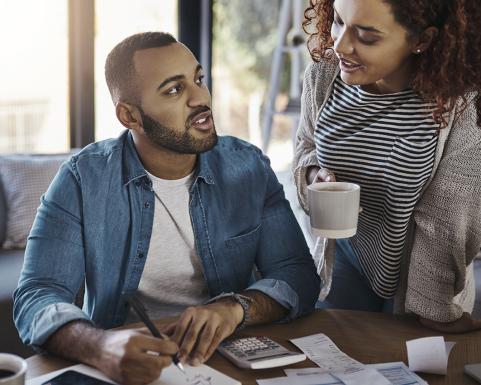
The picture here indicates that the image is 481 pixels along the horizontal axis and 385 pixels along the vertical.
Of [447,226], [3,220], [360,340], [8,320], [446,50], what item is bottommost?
[8,320]

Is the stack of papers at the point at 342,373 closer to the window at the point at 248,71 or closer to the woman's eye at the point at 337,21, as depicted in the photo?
the woman's eye at the point at 337,21

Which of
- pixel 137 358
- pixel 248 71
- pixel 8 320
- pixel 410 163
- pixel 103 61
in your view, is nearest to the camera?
pixel 137 358

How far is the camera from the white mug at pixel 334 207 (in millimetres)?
1630

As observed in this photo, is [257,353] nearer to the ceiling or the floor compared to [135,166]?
nearer to the floor

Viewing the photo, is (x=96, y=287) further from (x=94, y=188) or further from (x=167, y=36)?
(x=167, y=36)

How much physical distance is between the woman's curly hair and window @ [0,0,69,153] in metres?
2.60

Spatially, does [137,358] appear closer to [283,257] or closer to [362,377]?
[362,377]

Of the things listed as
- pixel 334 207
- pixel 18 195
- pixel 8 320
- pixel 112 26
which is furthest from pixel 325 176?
pixel 112 26

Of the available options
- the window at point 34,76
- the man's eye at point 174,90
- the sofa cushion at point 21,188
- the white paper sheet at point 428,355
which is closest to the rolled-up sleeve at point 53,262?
the man's eye at point 174,90

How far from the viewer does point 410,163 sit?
5.69 feet

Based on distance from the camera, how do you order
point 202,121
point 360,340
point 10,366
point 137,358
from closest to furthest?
point 10,366, point 137,358, point 360,340, point 202,121

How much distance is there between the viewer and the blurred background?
3.95 meters

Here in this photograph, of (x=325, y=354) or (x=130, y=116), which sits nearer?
(x=325, y=354)

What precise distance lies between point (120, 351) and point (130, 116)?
0.66 m
